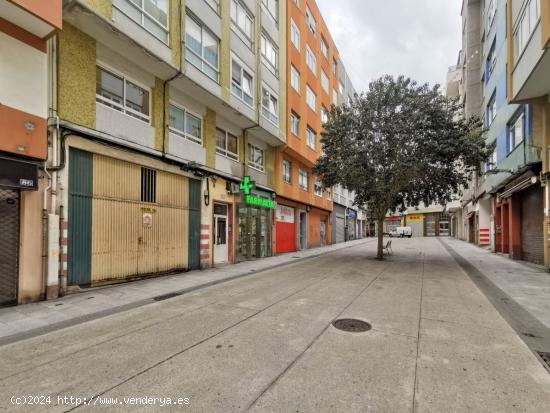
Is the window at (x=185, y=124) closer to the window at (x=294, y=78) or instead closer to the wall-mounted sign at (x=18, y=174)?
the wall-mounted sign at (x=18, y=174)

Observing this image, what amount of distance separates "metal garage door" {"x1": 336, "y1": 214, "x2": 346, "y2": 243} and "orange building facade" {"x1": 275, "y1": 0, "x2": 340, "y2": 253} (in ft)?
15.1

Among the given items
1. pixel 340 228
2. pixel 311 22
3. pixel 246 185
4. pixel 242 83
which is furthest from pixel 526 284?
pixel 340 228

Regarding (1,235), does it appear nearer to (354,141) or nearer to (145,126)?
(145,126)

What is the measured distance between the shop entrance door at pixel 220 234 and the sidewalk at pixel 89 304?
295 cm

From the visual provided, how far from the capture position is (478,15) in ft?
90.1

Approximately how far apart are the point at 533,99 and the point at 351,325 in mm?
12923

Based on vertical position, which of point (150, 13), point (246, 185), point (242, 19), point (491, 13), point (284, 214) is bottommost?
point (284, 214)

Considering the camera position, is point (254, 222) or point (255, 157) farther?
point (255, 157)

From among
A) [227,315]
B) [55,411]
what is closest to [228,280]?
[227,315]

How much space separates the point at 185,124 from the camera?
12.2m

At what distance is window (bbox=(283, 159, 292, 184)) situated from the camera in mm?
20538

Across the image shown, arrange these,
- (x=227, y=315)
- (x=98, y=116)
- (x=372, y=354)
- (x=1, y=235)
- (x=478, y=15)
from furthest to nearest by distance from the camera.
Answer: (x=478, y=15) → (x=98, y=116) → (x=1, y=235) → (x=227, y=315) → (x=372, y=354)

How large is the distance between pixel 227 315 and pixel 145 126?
285 inches

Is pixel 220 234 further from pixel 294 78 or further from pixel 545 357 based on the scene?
pixel 294 78
